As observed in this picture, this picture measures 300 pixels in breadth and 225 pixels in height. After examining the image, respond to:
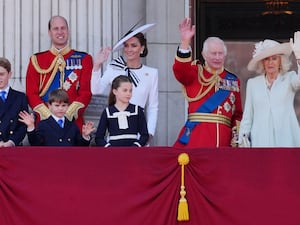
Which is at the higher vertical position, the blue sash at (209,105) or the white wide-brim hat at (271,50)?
the white wide-brim hat at (271,50)

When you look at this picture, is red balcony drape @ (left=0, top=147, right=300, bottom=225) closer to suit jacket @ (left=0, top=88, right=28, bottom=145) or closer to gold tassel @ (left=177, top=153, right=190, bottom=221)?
gold tassel @ (left=177, top=153, right=190, bottom=221)

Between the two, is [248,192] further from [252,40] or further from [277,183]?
[252,40]

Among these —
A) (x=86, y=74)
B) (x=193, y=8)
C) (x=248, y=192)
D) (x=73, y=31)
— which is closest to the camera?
(x=248, y=192)

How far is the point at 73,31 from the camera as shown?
40.8 ft

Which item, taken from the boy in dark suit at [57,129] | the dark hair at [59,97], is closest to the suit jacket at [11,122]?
the boy in dark suit at [57,129]

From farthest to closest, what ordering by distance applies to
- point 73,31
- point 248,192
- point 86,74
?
point 73,31
point 86,74
point 248,192

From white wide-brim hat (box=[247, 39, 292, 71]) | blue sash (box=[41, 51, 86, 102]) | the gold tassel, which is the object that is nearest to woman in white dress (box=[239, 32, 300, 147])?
white wide-brim hat (box=[247, 39, 292, 71])

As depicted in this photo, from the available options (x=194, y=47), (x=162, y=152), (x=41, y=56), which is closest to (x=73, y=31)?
(x=41, y=56)

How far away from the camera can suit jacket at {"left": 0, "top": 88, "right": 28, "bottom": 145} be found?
36.3 feet

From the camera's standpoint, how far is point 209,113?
1130cm

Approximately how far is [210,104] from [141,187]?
1277mm

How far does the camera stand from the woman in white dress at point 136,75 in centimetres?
1150

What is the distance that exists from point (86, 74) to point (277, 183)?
2244 millimetres

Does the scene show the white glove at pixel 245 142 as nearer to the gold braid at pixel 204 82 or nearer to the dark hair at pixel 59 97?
the gold braid at pixel 204 82
